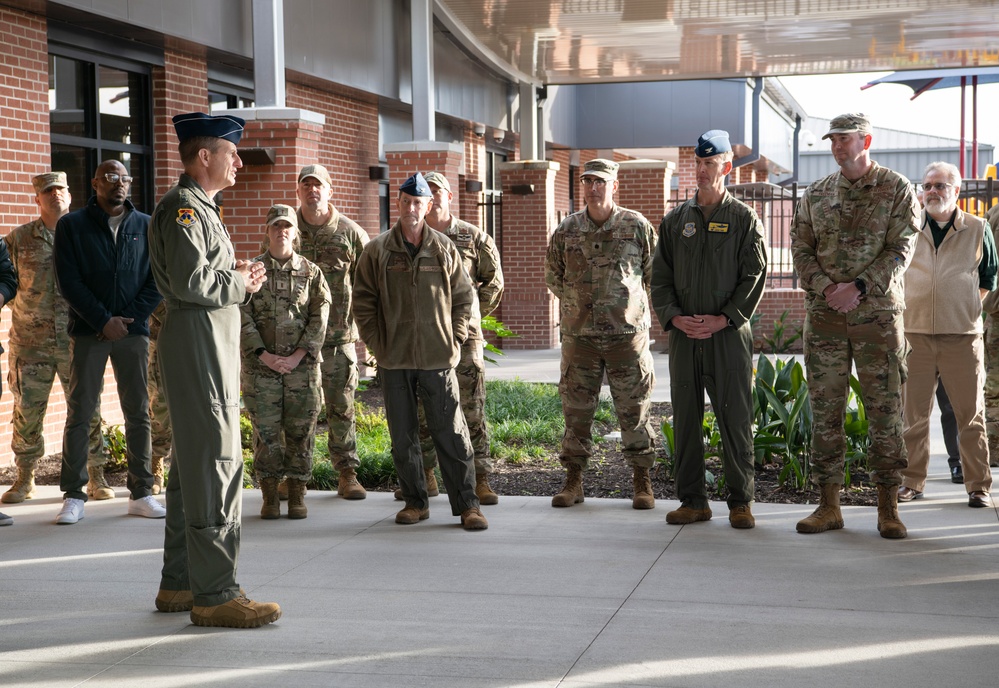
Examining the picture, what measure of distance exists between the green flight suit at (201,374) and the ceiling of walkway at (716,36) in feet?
31.6

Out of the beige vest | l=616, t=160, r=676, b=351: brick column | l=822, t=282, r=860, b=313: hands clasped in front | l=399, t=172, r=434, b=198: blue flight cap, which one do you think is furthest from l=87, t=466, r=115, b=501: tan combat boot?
l=616, t=160, r=676, b=351: brick column

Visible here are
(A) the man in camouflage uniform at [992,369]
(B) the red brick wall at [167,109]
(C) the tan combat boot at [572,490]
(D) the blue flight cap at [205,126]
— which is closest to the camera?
(D) the blue flight cap at [205,126]

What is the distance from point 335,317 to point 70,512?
200 cm

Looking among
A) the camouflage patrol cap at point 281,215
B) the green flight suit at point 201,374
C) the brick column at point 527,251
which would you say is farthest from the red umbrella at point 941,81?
the green flight suit at point 201,374

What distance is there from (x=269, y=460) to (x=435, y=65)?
991 centimetres

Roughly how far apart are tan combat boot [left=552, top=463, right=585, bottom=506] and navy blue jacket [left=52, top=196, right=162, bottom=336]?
8.97 feet

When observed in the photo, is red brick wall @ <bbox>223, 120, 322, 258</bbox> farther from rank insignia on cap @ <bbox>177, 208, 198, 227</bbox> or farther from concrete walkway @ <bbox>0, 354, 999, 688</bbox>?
rank insignia on cap @ <bbox>177, 208, 198, 227</bbox>

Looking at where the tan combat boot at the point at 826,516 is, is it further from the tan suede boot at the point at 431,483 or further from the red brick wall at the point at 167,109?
the red brick wall at the point at 167,109

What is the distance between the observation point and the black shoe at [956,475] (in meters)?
7.77

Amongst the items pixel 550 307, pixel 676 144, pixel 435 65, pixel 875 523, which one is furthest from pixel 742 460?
pixel 676 144

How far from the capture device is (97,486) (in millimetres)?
7469

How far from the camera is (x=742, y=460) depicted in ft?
21.7

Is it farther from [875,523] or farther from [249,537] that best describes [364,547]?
[875,523]

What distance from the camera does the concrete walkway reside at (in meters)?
4.28
